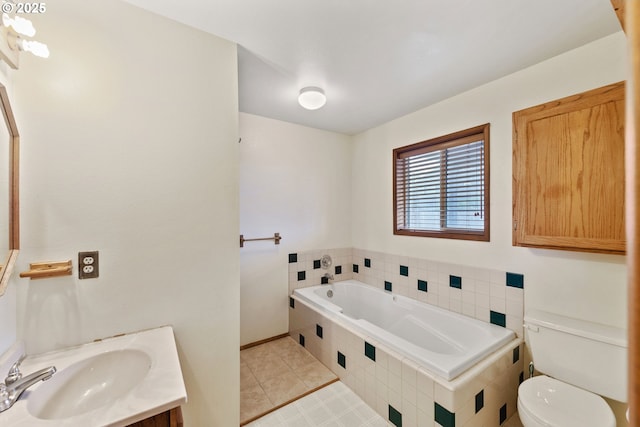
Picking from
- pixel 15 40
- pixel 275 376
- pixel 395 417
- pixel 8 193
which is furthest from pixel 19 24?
pixel 395 417

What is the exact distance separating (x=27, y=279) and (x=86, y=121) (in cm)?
74

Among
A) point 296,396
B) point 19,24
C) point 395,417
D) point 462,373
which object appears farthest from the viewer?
point 296,396

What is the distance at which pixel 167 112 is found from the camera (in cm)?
138

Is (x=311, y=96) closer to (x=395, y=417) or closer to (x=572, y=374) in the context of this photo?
(x=395, y=417)

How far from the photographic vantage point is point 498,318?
1960 millimetres

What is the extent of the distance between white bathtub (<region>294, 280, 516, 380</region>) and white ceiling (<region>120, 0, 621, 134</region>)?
6.19 feet

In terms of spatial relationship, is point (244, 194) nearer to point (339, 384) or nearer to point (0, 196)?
point (0, 196)

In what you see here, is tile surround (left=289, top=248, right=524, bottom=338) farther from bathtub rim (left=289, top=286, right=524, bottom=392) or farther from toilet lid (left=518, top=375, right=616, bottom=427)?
toilet lid (left=518, top=375, right=616, bottom=427)

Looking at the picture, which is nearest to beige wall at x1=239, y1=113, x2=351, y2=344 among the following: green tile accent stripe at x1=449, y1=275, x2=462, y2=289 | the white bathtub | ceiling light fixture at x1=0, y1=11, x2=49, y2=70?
the white bathtub

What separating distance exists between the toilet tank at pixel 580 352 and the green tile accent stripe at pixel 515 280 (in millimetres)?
205

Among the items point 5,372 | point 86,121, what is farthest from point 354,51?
point 5,372

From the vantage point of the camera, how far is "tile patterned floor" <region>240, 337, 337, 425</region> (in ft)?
6.21

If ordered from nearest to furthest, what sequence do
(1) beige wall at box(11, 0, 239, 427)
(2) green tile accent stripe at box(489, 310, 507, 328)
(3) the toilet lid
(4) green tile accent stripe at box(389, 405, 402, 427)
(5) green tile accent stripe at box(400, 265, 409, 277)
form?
(1) beige wall at box(11, 0, 239, 427)
(3) the toilet lid
(4) green tile accent stripe at box(389, 405, 402, 427)
(2) green tile accent stripe at box(489, 310, 507, 328)
(5) green tile accent stripe at box(400, 265, 409, 277)

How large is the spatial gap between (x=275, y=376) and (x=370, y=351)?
91cm
